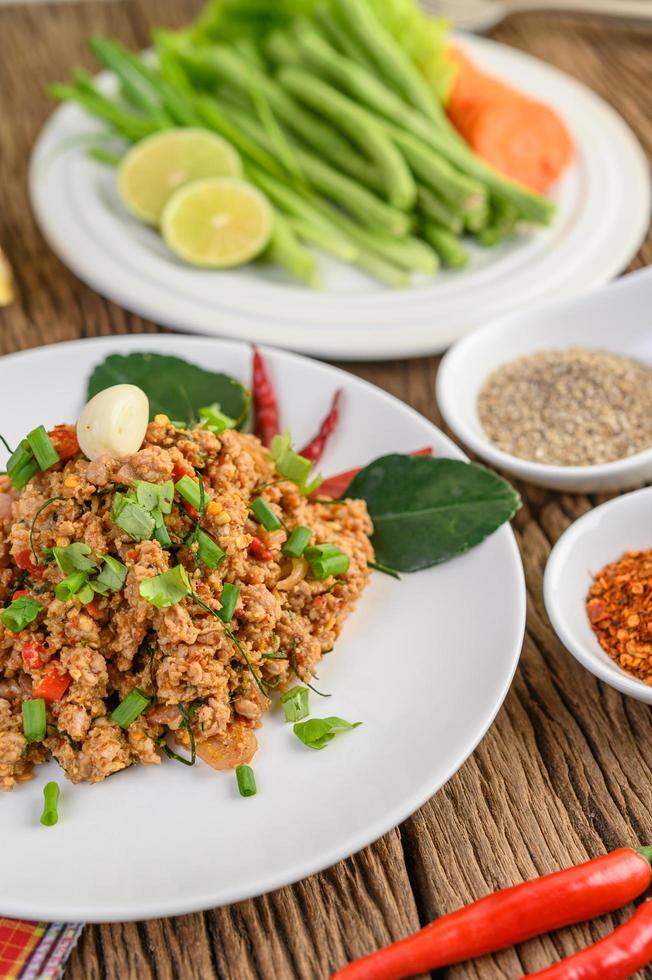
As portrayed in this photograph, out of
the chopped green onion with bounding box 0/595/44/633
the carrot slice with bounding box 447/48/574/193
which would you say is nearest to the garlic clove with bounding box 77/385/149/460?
the chopped green onion with bounding box 0/595/44/633

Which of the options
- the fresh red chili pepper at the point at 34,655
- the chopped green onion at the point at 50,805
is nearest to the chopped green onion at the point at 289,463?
the fresh red chili pepper at the point at 34,655

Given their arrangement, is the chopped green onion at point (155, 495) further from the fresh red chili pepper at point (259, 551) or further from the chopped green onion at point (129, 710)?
the chopped green onion at point (129, 710)

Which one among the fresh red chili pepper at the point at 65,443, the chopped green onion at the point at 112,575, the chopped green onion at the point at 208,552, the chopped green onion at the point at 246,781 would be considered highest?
the fresh red chili pepper at the point at 65,443

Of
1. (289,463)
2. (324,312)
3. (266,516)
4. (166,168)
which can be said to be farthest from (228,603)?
(166,168)

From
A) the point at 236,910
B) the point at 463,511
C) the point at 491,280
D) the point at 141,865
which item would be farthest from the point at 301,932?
the point at 491,280

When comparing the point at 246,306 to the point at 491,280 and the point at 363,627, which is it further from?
the point at 363,627
